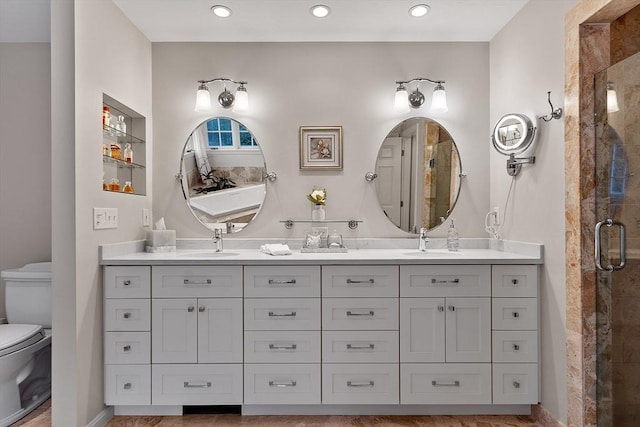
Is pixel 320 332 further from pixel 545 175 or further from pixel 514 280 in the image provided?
pixel 545 175

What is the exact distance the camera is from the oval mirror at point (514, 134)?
2.15 m

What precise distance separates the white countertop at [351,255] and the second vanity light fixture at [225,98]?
0.95 m

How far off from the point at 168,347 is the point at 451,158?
224 cm

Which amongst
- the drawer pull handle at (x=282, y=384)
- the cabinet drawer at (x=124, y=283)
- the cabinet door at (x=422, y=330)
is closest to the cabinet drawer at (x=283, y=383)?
the drawer pull handle at (x=282, y=384)

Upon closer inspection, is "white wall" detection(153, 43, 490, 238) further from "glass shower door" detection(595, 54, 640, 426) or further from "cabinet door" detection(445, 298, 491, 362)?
"glass shower door" detection(595, 54, 640, 426)

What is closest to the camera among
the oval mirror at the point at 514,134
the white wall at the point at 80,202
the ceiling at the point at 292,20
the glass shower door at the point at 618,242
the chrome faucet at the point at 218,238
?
the glass shower door at the point at 618,242

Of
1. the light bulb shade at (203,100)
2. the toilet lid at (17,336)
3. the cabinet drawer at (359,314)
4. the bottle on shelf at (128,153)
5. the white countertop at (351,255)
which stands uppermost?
the light bulb shade at (203,100)

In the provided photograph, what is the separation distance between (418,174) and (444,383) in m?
1.39

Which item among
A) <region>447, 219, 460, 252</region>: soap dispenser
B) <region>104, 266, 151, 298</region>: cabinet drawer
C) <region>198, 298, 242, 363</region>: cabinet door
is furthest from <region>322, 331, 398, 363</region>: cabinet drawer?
<region>104, 266, 151, 298</region>: cabinet drawer

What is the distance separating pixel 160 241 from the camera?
2531 millimetres

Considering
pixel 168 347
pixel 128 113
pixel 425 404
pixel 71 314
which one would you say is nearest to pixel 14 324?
pixel 71 314

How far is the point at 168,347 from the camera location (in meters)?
2.10

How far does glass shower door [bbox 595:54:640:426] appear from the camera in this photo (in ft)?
5.43

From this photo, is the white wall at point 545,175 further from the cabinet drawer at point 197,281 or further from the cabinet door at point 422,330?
the cabinet drawer at point 197,281
